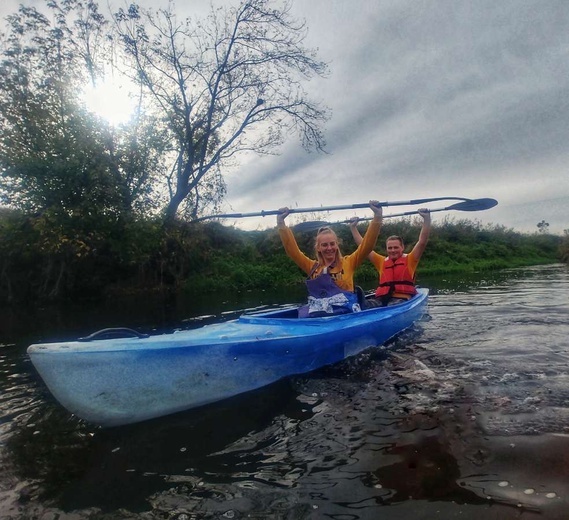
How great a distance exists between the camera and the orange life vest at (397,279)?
21.5ft

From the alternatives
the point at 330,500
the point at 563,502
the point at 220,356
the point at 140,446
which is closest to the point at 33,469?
the point at 140,446

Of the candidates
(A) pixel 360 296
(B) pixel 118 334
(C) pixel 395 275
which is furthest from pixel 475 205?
(B) pixel 118 334

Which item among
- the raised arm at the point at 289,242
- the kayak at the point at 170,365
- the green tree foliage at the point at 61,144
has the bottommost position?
the kayak at the point at 170,365

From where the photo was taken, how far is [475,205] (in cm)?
625

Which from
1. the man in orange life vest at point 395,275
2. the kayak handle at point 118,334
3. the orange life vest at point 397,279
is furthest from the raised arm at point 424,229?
the kayak handle at point 118,334

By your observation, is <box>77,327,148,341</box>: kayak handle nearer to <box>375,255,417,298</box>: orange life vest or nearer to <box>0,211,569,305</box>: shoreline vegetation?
<box>375,255,417,298</box>: orange life vest

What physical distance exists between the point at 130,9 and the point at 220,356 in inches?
589

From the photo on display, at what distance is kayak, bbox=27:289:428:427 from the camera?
277 cm

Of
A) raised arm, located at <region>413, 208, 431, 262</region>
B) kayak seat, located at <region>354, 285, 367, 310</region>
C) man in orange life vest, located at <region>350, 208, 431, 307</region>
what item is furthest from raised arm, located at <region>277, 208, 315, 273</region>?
raised arm, located at <region>413, 208, 431, 262</region>

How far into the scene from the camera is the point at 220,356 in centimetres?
325

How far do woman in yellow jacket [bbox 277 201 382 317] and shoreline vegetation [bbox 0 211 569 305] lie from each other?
1001 centimetres

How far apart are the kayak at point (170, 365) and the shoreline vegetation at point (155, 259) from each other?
10.7 m

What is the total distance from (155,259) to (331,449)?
14.6 m

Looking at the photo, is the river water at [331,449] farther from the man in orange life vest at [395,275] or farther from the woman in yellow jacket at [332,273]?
the man in orange life vest at [395,275]
